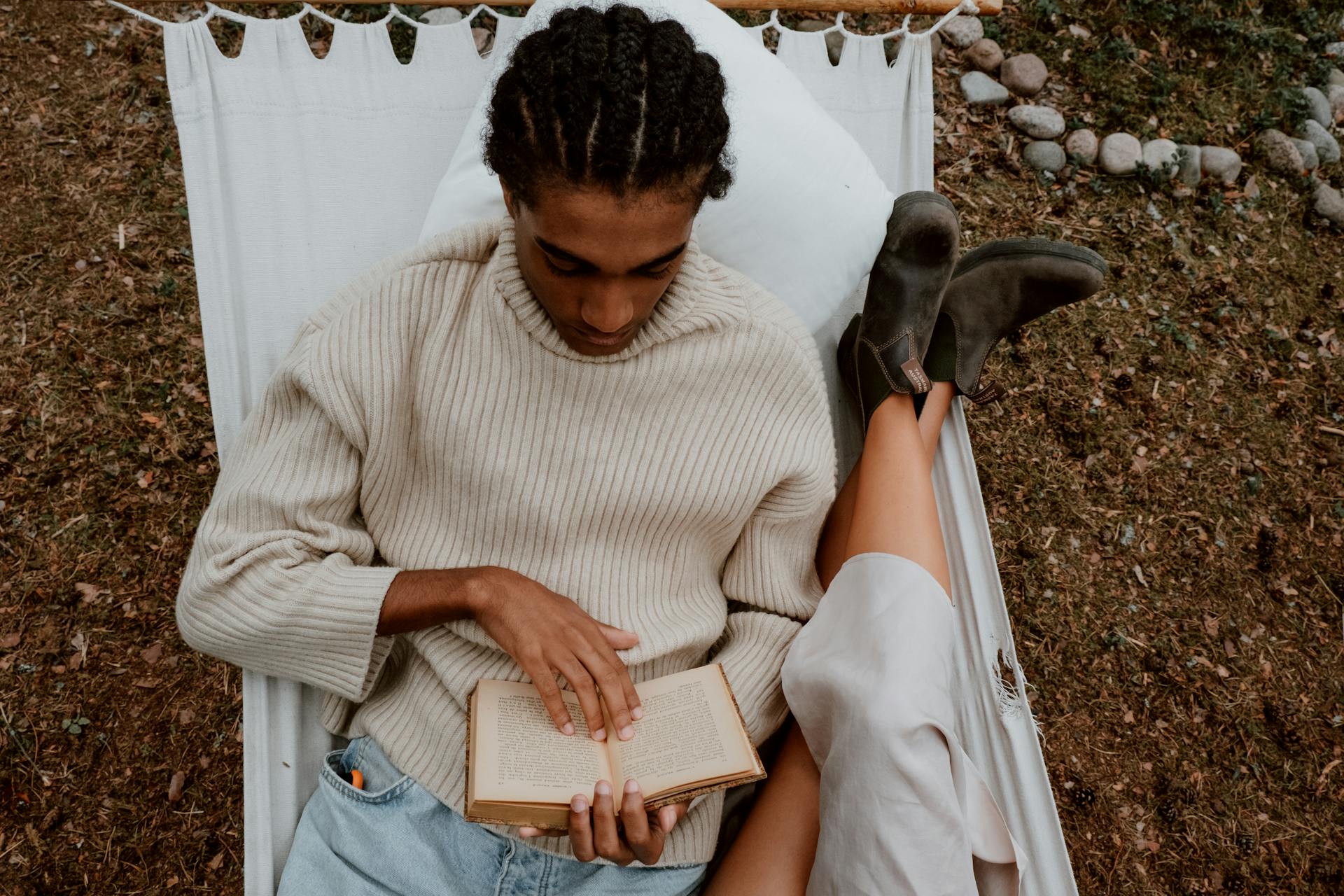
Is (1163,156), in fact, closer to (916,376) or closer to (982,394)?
(982,394)

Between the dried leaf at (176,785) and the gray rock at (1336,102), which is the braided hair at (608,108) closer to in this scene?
the dried leaf at (176,785)

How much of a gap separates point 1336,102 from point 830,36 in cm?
184

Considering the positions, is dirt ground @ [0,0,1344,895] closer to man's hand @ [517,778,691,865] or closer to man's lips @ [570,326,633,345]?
man's hand @ [517,778,691,865]

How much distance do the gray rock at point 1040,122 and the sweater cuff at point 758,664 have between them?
2155 mm

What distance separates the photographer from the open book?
1.23 m

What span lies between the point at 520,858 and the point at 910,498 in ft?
3.07

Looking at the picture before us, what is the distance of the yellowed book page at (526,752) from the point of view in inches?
48.4

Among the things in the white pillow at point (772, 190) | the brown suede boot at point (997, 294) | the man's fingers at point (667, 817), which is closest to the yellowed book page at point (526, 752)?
the man's fingers at point (667, 817)

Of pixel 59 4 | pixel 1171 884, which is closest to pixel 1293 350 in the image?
pixel 1171 884

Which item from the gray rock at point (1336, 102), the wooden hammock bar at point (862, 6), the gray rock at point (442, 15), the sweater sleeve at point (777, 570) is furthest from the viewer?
the gray rock at point (1336, 102)

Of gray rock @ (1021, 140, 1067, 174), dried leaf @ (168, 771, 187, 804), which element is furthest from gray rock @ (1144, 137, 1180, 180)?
dried leaf @ (168, 771, 187, 804)

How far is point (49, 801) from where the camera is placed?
2.11 metres

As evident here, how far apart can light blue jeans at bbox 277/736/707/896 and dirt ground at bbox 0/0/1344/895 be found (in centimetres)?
87

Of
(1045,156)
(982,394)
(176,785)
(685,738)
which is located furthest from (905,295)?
(176,785)
